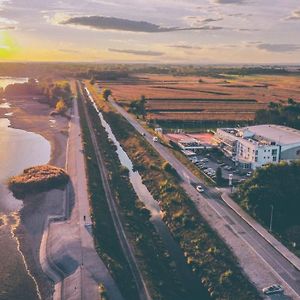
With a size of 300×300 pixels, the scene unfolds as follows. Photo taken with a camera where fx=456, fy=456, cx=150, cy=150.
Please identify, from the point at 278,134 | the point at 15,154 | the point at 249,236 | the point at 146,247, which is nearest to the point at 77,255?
the point at 146,247

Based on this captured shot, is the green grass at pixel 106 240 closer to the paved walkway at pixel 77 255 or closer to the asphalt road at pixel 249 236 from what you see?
the paved walkway at pixel 77 255

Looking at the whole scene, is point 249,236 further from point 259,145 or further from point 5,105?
point 5,105

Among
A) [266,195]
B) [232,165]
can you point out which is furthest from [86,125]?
[266,195]

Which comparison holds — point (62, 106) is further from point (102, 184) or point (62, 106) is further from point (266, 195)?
point (266, 195)

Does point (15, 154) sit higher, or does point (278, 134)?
point (278, 134)

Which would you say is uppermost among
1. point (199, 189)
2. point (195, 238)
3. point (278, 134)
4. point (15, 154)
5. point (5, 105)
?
point (278, 134)

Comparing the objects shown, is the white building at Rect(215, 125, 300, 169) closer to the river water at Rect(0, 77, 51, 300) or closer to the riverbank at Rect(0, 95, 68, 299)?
the riverbank at Rect(0, 95, 68, 299)
